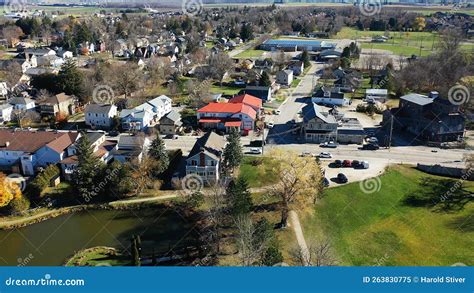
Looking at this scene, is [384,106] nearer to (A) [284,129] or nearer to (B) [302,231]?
(A) [284,129]

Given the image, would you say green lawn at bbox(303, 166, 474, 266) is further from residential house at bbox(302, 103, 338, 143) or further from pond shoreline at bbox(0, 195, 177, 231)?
pond shoreline at bbox(0, 195, 177, 231)

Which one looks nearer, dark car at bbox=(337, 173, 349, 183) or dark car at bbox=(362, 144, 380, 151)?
dark car at bbox=(337, 173, 349, 183)

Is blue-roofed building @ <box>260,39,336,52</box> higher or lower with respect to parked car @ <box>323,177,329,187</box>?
higher

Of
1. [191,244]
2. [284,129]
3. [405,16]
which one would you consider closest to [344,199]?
[191,244]

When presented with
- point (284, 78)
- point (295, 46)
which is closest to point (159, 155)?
point (284, 78)

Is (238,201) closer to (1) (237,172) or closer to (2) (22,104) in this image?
(1) (237,172)

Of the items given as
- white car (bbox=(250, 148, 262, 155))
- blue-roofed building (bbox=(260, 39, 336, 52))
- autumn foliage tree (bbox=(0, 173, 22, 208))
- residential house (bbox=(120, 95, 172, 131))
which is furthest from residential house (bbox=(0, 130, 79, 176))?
blue-roofed building (bbox=(260, 39, 336, 52))

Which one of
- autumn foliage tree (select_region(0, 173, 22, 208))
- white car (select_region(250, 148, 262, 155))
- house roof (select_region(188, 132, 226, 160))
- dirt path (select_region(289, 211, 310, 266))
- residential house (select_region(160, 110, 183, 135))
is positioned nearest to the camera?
dirt path (select_region(289, 211, 310, 266))

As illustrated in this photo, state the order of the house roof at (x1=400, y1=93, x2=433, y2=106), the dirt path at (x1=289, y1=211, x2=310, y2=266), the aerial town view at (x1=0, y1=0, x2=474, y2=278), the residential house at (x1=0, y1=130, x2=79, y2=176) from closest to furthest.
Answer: the dirt path at (x1=289, y1=211, x2=310, y2=266) → the aerial town view at (x1=0, y1=0, x2=474, y2=278) → the residential house at (x1=0, y1=130, x2=79, y2=176) → the house roof at (x1=400, y1=93, x2=433, y2=106)
